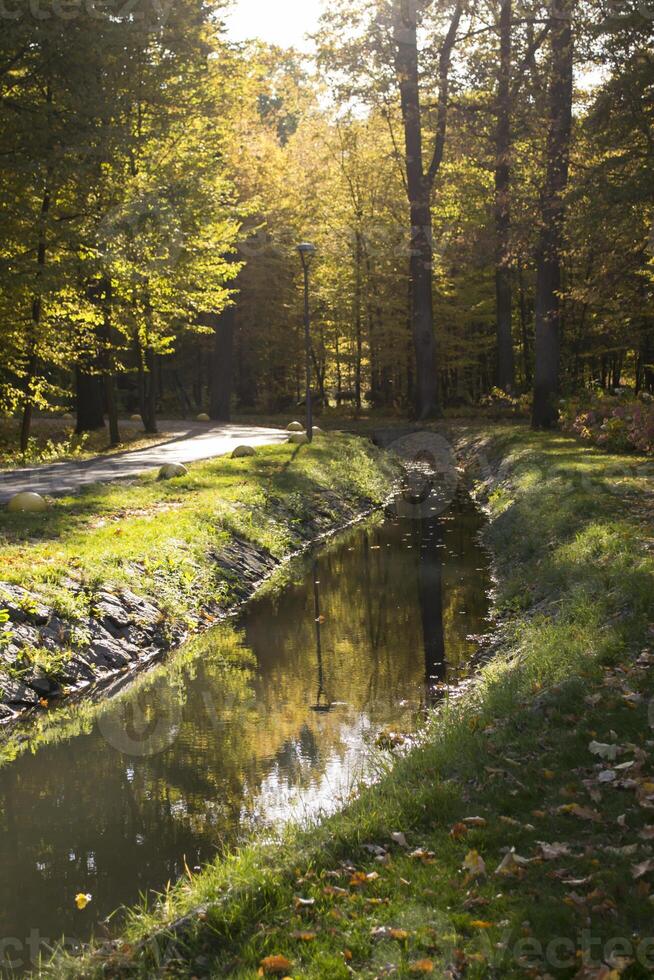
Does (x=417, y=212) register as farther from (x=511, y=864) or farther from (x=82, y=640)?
(x=511, y=864)

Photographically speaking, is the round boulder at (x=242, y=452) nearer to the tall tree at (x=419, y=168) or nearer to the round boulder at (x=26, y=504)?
the round boulder at (x=26, y=504)

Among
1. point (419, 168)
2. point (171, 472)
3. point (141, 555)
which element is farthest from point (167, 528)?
point (419, 168)

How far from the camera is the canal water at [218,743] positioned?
5629 millimetres

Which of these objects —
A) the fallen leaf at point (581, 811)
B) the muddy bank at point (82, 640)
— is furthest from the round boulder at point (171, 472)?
the fallen leaf at point (581, 811)

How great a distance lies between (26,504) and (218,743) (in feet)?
21.3

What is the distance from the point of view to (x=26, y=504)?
42.3 ft

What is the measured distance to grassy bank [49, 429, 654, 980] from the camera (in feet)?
13.1

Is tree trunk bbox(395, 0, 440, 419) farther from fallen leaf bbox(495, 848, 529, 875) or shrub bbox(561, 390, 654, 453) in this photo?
fallen leaf bbox(495, 848, 529, 875)

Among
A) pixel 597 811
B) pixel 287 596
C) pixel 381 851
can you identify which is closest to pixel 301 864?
pixel 381 851

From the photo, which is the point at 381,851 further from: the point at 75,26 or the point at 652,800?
the point at 75,26

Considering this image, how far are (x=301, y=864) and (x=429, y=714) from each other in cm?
296

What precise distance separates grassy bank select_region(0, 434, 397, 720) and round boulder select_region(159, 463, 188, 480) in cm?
21

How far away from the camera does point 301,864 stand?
192 inches

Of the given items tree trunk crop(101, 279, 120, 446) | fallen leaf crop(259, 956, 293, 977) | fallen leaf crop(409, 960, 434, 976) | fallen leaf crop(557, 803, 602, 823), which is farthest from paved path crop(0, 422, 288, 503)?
fallen leaf crop(409, 960, 434, 976)
